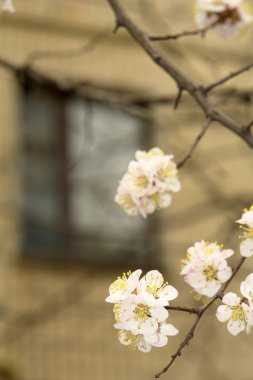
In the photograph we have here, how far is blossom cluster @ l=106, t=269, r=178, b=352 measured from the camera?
5.53 feet

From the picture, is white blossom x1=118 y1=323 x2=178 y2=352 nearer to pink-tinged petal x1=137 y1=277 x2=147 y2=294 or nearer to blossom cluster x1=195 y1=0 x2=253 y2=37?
pink-tinged petal x1=137 y1=277 x2=147 y2=294

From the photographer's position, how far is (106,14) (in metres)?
7.33

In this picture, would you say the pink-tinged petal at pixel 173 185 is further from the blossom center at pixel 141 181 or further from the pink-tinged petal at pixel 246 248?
the pink-tinged petal at pixel 246 248

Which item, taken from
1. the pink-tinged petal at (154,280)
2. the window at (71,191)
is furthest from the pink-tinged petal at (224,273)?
the window at (71,191)

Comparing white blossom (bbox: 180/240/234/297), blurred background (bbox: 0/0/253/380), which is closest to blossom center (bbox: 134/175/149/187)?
white blossom (bbox: 180/240/234/297)

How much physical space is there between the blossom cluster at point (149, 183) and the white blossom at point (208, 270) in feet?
0.97

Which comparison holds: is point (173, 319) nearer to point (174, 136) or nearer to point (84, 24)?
point (174, 136)

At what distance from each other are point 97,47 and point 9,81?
794mm

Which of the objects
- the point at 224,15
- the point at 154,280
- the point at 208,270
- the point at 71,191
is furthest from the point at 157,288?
the point at 71,191

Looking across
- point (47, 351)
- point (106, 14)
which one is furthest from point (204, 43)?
point (47, 351)

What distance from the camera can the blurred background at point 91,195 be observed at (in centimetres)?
650

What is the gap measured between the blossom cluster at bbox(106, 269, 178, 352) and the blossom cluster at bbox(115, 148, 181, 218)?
54 cm

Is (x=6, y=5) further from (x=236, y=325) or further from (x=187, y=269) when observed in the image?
(x=236, y=325)

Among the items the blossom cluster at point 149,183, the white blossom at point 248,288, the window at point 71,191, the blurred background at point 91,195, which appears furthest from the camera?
the window at point 71,191
